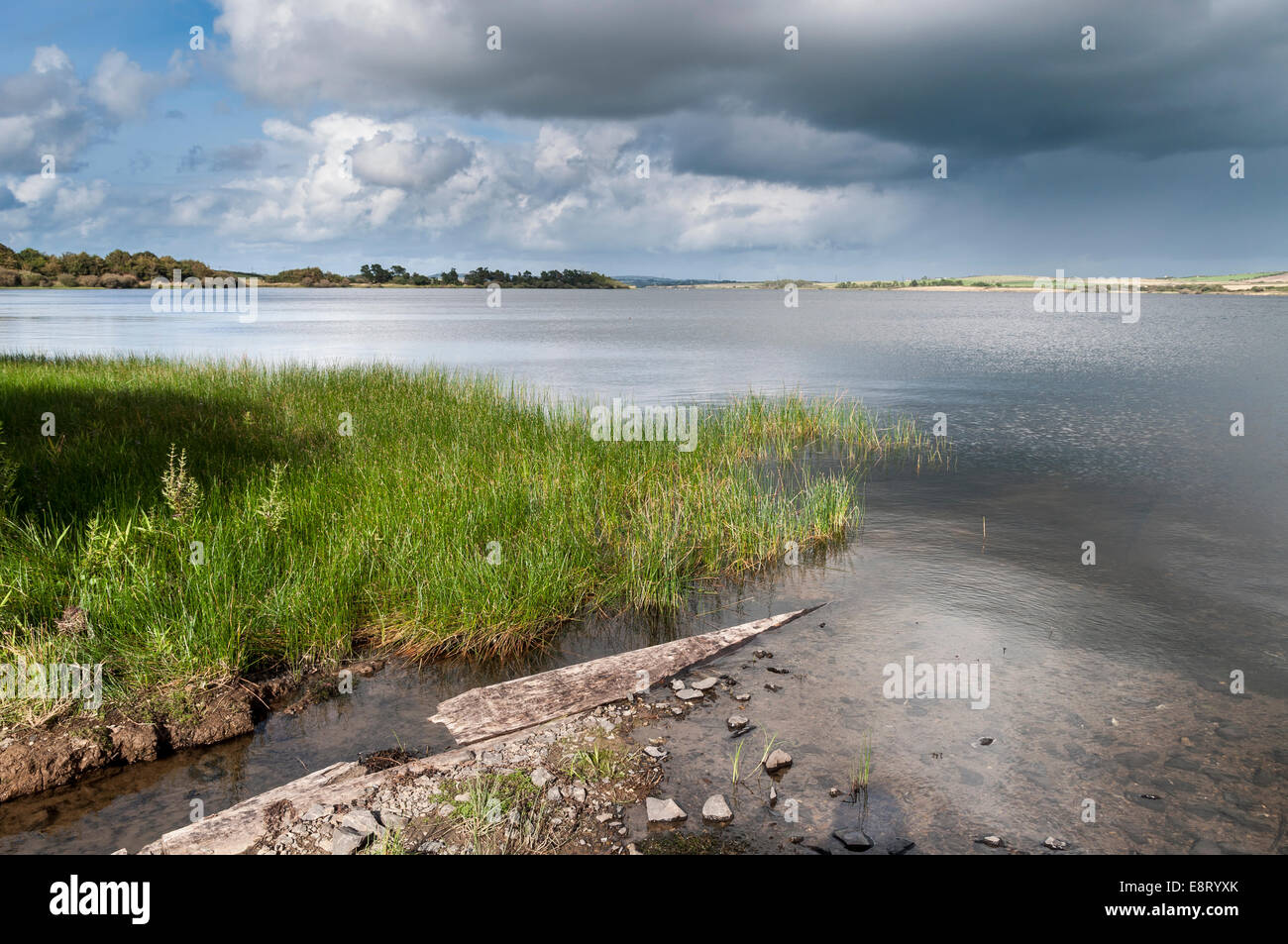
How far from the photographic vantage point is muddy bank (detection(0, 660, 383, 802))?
5113mm

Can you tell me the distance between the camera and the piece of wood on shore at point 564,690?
598 cm

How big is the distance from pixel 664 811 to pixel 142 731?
388 centimetres

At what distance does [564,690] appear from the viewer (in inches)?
253

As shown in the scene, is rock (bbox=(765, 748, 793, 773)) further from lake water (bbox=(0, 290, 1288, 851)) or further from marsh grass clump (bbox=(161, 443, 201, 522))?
marsh grass clump (bbox=(161, 443, 201, 522))

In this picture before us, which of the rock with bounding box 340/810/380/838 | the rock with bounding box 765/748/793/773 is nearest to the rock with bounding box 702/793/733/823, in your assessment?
the rock with bounding box 765/748/793/773

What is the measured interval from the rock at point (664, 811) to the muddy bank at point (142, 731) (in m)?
3.22

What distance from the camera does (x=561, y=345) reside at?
4878cm

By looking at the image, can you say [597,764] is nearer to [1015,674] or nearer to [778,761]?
[778,761]

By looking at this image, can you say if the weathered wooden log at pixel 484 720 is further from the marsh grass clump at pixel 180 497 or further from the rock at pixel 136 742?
the marsh grass clump at pixel 180 497

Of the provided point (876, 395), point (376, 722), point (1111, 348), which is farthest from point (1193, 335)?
point (376, 722)

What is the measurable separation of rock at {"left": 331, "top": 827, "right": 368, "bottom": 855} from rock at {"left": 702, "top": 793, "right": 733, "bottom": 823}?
6.76 ft

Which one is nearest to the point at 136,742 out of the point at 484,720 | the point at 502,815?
the point at 484,720
